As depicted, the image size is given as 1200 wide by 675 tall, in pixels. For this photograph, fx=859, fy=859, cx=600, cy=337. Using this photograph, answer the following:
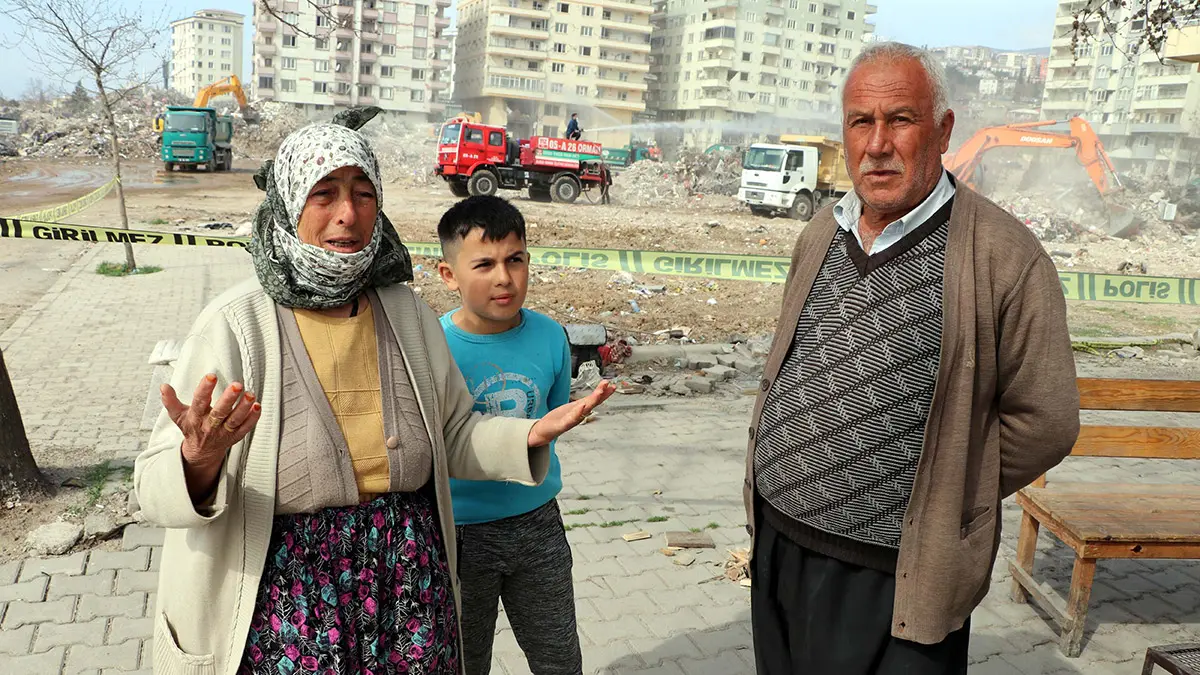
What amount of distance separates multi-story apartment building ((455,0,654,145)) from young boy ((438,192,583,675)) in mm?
74852

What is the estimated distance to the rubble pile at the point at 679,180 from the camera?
30.2 m

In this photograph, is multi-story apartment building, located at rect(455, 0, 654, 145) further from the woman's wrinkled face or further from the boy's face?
the woman's wrinkled face

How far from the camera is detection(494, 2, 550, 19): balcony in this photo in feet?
253

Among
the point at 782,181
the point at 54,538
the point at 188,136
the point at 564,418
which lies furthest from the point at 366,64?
the point at 564,418

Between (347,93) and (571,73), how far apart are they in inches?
801

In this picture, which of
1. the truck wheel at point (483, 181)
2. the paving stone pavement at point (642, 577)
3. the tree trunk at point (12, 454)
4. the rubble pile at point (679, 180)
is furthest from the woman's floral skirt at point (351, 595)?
the rubble pile at point (679, 180)

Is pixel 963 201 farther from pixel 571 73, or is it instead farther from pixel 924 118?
pixel 571 73

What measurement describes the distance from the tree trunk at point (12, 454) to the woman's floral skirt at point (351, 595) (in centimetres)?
354

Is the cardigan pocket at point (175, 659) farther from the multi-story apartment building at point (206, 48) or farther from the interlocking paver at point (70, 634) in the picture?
the multi-story apartment building at point (206, 48)

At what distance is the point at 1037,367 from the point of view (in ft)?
6.42

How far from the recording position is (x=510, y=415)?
94.2 inches

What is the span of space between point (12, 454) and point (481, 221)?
351cm

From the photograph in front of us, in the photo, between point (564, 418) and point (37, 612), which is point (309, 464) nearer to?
point (564, 418)

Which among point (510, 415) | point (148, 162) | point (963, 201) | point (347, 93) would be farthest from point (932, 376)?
point (347, 93)
